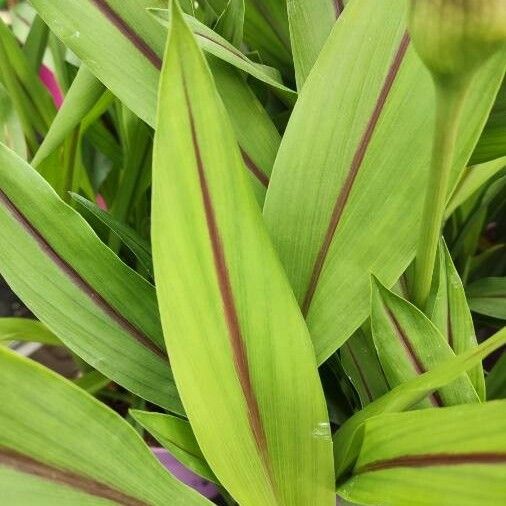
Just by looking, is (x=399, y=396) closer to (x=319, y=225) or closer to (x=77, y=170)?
(x=319, y=225)

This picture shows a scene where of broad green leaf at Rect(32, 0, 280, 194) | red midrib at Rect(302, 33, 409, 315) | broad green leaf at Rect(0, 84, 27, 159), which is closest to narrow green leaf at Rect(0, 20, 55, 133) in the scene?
broad green leaf at Rect(0, 84, 27, 159)

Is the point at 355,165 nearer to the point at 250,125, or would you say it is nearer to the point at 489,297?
the point at 250,125

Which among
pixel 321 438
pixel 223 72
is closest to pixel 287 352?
pixel 321 438

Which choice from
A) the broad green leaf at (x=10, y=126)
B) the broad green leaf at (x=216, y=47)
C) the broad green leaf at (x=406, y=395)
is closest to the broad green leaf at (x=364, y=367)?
the broad green leaf at (x=406, y=395)

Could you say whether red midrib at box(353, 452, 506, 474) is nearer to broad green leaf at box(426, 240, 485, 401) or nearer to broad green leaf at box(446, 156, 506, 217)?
broad green leaf at box(426, 240, 485, 401)

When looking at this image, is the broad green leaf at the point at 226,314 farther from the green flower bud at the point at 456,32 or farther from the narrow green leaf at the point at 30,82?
the narrow green leaf at the point at 30,82

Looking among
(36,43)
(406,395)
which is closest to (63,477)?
(406,395)
